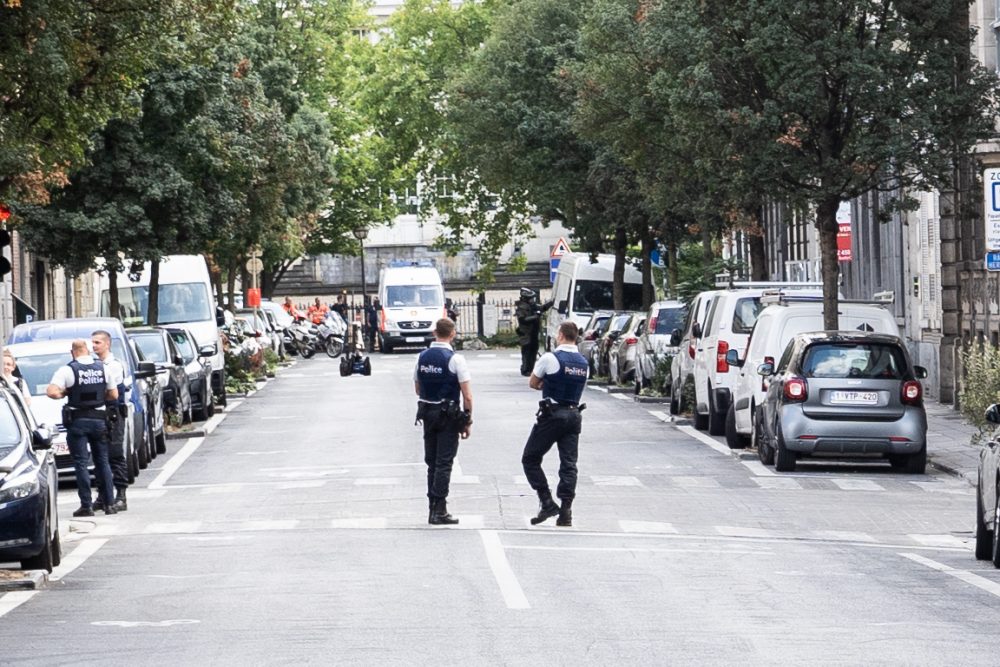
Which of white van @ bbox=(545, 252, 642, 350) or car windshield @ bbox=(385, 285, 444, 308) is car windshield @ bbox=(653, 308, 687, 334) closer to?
white van @ bbox=(545, 252, 642, 350)

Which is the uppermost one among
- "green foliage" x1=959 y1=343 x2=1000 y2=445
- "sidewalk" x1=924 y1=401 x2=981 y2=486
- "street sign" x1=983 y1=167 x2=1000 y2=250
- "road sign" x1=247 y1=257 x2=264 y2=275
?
"road sign" x1=247 y1=257 x2=264 y2=275

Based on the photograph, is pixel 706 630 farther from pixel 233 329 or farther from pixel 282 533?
pixel 233 329

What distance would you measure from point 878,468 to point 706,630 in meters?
13.5

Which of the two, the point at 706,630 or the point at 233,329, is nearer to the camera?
the point at 706,630

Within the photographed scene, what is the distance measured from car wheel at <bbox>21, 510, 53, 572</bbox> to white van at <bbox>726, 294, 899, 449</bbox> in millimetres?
11565

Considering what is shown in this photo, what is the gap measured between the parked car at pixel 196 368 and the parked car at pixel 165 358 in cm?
163

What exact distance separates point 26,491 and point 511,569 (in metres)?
3.22

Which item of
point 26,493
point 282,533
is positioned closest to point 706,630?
point 26,493

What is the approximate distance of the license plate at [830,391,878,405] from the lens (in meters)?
23.2

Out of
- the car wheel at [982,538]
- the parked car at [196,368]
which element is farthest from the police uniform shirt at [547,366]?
the parked car at [196,368]

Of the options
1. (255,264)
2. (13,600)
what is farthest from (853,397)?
(255,264)

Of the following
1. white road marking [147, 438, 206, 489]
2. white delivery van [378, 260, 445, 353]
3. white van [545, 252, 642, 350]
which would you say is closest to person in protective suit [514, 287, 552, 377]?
white van [545, 252, 642, 350]

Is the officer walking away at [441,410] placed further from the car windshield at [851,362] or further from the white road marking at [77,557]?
the car windshield at [851,362]

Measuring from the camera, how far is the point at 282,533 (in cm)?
1795
